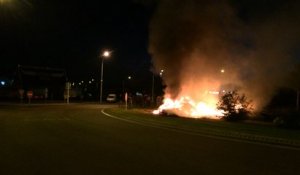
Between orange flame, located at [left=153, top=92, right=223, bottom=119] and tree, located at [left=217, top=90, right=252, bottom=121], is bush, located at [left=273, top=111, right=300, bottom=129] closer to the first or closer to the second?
tree, located at [left=217, top=90, right=252, bottom=121]

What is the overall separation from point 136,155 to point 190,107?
24.0 metres

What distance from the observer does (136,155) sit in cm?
1220

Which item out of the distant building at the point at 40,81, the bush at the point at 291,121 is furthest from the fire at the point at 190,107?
the distant building at the point at 40,81

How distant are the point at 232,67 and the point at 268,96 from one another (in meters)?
4.43

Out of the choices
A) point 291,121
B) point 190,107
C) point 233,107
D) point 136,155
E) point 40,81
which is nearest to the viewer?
point 136,155

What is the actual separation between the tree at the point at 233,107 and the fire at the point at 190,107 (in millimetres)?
2848

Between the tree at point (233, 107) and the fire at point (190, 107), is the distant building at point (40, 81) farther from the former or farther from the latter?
the tree at point (233, 107)

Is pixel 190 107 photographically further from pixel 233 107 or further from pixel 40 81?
pixel 40 81

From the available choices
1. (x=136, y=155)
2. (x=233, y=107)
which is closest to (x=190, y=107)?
(x=233, y=107)

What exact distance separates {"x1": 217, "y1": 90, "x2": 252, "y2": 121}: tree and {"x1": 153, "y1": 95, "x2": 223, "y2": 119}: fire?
285 centimetres

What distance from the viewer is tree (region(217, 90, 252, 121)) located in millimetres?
29812

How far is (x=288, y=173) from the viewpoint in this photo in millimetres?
10227

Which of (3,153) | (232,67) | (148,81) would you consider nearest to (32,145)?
(3,153)

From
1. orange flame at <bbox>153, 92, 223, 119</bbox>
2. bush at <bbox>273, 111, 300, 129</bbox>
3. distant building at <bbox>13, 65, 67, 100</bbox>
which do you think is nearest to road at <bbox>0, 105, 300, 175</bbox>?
bush at <bbox>273, 111, 300, 129</bbox>
